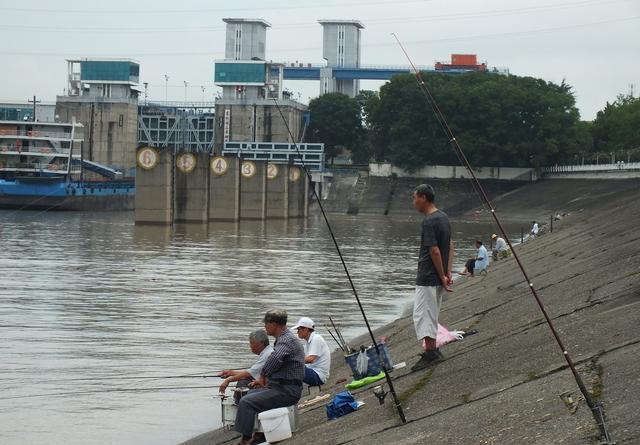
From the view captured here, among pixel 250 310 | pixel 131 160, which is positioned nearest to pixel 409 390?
pixel 250 310

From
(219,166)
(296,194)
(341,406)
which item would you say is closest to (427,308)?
(341,406)

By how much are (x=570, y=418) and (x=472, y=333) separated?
6.15 metres

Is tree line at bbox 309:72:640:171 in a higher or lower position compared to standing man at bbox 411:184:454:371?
higher

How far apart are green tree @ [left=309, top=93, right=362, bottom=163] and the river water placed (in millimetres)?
83562

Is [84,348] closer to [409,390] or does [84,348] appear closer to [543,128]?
[409,390]

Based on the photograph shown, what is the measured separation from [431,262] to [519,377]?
1587mm

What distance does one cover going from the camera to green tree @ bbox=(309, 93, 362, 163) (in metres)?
141

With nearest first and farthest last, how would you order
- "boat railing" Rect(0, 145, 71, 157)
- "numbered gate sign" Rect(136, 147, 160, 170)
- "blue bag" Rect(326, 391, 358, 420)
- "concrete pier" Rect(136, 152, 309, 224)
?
"blue bag" Rect(326, 391, 358, 420) < "concrete pier" Rect(136, 152, 309, 224) < "numbered gate sign" Rect(136, 147, 160, 170) < "boat railing" Rect(0, 145, 71, 157)

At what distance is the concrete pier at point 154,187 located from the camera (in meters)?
74.9

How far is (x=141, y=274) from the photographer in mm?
36375

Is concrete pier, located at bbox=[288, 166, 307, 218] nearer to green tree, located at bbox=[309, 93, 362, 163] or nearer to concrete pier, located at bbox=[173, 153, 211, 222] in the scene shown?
concrete pier, located at bbox=[173, 153, 211, 222]

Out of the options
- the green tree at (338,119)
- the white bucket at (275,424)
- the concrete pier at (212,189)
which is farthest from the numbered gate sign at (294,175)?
the white bucket at (275,424)

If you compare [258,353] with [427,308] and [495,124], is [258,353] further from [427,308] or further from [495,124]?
[495,124]

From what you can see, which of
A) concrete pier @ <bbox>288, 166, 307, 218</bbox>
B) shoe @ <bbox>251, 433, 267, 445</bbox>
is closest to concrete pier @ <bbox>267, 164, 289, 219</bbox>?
concrete pier @ <bbox>288, 166, 307, 218</bbox>
